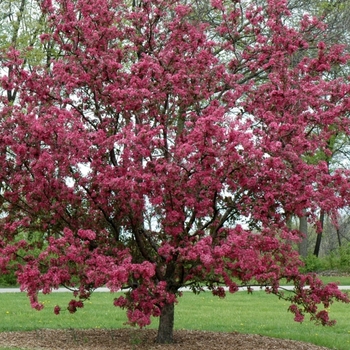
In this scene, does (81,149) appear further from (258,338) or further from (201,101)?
(258,338)

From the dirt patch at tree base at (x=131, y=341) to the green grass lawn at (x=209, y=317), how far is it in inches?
24.7

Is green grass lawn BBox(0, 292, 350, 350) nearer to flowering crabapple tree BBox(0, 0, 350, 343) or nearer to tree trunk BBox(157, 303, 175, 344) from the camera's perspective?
tree trunk BBox(157, 303, 175, 344)

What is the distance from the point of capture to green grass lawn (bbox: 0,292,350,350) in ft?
38.5

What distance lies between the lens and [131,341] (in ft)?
33.0

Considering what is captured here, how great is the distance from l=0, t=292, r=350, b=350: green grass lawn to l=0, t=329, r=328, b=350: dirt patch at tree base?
63 centimetres

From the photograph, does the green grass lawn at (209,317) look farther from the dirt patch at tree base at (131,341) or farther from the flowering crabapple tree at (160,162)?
the flowering crabapple tree at (160,162)

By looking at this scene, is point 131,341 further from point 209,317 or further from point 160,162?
point 209,317

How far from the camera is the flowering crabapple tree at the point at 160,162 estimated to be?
7938mm

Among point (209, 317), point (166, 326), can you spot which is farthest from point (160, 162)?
point (209, 317)

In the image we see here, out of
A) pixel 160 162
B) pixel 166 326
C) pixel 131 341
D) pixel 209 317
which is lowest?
pixel 131 341

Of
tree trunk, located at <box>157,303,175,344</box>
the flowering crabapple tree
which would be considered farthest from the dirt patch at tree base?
the flowering crabapple tree

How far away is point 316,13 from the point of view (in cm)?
1719

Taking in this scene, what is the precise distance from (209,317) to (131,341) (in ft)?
14.3

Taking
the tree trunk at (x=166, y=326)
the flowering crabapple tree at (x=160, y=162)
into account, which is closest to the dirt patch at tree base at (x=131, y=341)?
the tree trunk at (x=166, y=326)
